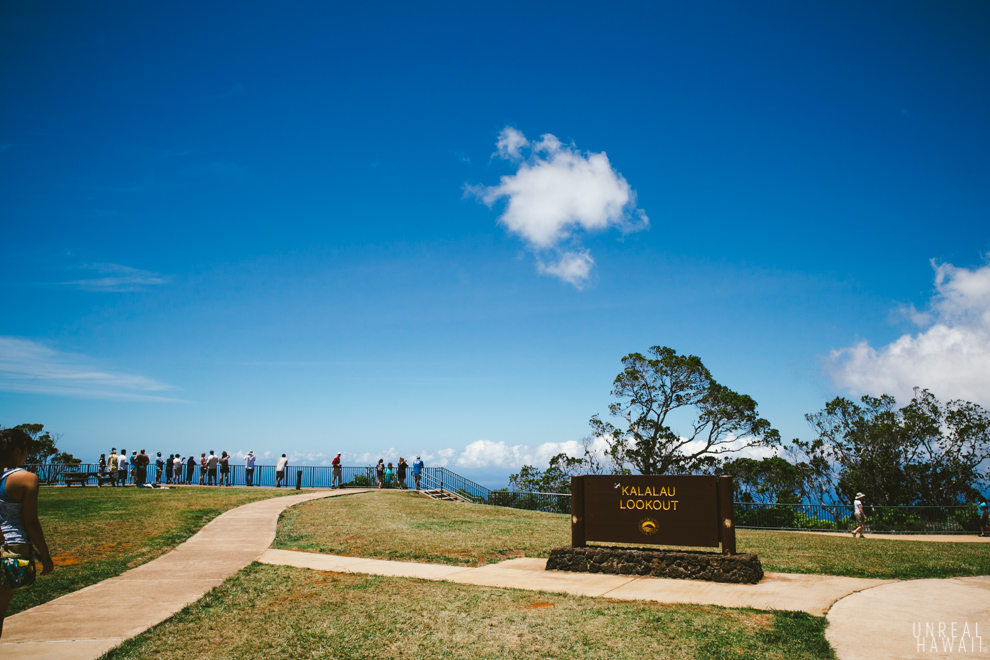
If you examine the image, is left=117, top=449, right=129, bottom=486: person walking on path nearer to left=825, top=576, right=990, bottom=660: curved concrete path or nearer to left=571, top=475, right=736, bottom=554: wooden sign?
left=571, top=475, right=736, bottom=554: wooden sign

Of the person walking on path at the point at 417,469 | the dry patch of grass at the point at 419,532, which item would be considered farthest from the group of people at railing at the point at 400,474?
the dry patch of grass at the point at 419,532

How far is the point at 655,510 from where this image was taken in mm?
10281

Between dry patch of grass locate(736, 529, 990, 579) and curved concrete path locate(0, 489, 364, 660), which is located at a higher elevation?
curved concrete path locate(0, 489, 364, 660)

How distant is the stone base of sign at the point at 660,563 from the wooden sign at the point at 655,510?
0.28 m

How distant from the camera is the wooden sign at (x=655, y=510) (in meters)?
9.85

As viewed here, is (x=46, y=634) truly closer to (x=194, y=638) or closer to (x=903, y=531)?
(x=194, y=638)

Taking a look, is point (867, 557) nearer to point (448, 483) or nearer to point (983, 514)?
point (983, 514)

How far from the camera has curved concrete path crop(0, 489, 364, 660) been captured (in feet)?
19.5

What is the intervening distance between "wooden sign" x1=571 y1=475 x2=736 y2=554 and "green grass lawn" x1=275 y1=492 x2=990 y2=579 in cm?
173

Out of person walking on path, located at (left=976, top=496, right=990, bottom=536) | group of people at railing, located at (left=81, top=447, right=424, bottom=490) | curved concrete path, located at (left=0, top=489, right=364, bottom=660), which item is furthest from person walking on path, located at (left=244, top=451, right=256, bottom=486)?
person walking on path, located at (left=976, top=496, right=990, bottom=536)

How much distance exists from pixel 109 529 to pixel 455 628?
10.2m

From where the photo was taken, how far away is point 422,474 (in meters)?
31.3

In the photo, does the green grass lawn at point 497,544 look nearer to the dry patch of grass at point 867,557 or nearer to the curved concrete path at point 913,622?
the dry patch of grass at point 867,557

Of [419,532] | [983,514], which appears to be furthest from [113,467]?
[983,514]
